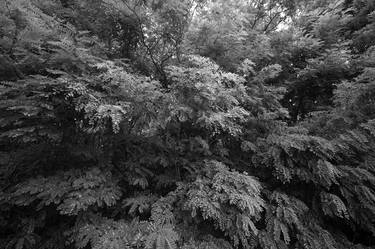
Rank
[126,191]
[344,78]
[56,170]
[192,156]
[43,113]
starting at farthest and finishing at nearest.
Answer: [344,78] < [192,156] < [126,191] < [56,170] < [43,113]

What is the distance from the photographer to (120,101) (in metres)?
2.87

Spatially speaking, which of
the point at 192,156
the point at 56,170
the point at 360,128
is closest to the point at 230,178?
the point at 192,156

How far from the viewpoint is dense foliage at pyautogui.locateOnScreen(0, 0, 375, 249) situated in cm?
267

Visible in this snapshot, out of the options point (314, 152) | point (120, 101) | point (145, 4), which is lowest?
A: point (120, 101)

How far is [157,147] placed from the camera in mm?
3680

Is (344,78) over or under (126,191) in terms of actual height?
over

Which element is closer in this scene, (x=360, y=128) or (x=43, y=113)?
(x=43, y=113)

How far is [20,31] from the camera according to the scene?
2.72 m

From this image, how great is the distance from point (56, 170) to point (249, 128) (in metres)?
2.99

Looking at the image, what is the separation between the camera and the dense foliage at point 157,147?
8.77 ft

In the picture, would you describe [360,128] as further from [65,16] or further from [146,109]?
[65,16]

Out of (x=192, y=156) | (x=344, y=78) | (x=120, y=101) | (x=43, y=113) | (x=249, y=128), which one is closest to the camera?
(x=43, y=113)

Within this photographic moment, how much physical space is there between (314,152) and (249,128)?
110 cm

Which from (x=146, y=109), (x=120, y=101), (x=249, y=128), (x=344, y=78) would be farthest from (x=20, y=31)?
(x=344, y=78)
